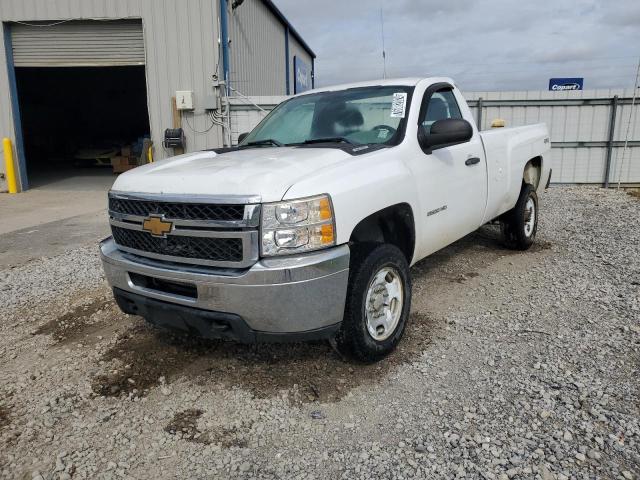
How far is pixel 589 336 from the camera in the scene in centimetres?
385

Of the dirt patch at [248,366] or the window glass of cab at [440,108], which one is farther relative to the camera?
the window glass of cab at [440,108]

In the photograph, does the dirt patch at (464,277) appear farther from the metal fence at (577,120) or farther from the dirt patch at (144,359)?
the metal fence at (577,120)

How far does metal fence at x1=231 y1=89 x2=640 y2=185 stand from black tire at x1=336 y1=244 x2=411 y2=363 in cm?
913

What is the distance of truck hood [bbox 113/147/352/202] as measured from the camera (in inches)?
113

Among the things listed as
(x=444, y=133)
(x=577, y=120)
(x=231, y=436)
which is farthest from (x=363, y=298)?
(x=577, y=120)

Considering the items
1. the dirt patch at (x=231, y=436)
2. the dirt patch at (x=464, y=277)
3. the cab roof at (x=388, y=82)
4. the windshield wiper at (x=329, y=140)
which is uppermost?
the cab roof at (x=388, y=82)

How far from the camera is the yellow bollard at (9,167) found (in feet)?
41.2

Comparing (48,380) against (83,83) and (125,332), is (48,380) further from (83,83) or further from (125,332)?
(83,83)

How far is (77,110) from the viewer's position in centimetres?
2470

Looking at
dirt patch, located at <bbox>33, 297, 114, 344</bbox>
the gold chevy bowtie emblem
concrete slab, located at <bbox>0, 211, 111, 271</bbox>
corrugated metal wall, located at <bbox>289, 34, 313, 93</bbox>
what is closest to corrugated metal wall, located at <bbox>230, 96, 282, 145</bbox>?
concrete slab, located at <bbox>0, 211, 111, 271</bbox>

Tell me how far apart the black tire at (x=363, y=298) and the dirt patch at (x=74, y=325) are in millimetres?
2227

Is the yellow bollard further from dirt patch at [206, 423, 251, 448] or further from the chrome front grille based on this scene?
dirt patch at [206, 423, 251, 448]

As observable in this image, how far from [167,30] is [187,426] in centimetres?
1114

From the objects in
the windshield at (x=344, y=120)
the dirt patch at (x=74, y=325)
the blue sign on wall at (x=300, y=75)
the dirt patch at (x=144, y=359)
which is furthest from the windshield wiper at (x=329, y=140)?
the blue sign on wall at (x=300, y=75)
